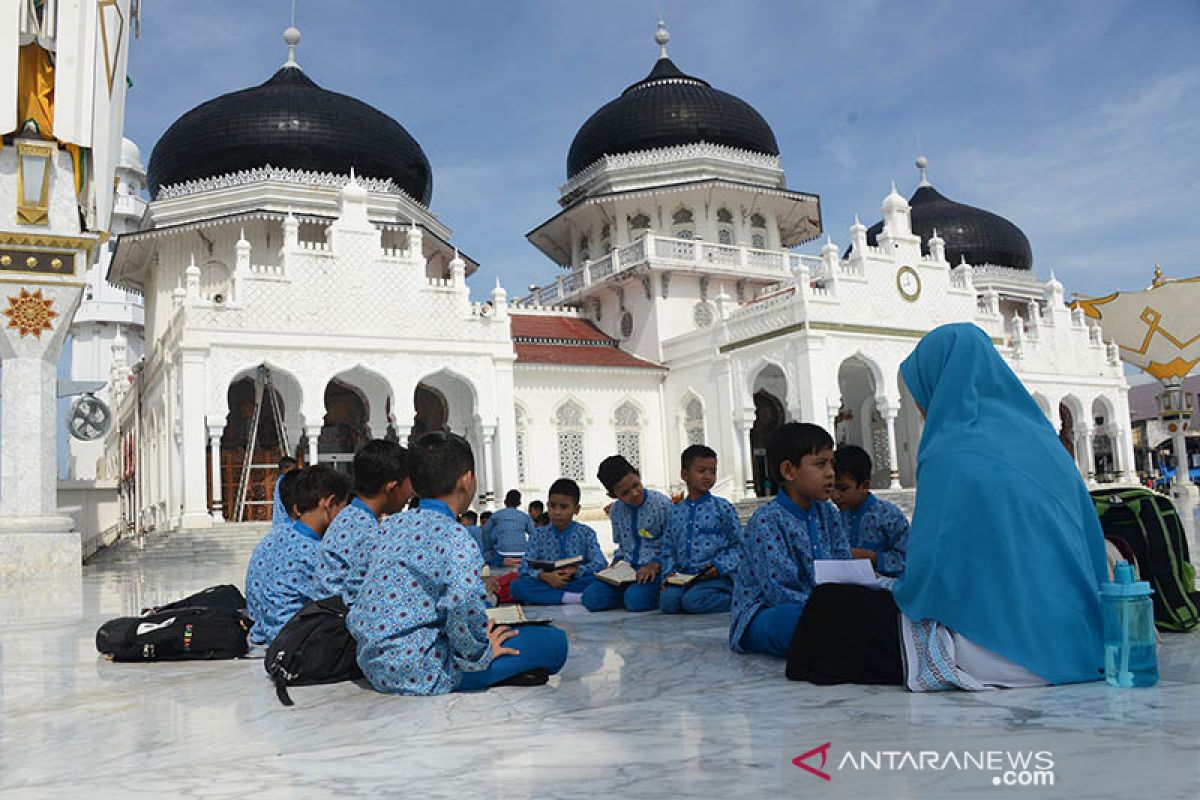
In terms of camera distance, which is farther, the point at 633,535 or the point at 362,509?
the point at 633,535

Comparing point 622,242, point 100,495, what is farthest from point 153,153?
point 622,242

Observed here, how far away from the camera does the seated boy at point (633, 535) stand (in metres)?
6.73

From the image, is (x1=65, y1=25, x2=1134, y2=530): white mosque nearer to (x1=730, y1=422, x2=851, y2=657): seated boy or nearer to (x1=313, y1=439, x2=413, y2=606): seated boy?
(x1=313, y1=439, x2=413, y2=606): seated boy

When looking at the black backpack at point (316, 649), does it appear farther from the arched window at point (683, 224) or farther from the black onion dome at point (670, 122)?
the black onion dome at point (670, 122)

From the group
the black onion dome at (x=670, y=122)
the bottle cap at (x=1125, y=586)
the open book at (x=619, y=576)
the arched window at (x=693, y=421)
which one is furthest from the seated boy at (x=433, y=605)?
the black onion dome at (x=670, y=122)

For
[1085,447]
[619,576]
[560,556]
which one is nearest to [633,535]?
[619,576]

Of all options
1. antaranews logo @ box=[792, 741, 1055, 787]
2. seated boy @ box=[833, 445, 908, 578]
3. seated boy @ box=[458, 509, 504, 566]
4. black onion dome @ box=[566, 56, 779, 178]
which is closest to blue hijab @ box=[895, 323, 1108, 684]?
antaranews logo @ box=[792, 741, 1055, 787]

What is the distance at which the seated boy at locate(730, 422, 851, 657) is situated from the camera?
14.0 ft

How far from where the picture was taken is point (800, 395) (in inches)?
804

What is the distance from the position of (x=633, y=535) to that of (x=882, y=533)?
2.02 m

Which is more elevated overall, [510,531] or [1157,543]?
[1157,543]

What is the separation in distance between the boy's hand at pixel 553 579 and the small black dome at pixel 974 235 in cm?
2713

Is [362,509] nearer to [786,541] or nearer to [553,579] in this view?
[786,541]

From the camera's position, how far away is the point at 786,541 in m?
4.34
